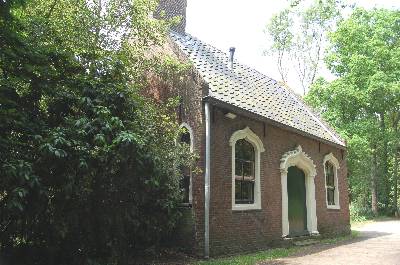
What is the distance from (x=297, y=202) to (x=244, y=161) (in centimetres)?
404

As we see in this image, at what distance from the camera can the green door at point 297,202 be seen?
14.7 meters

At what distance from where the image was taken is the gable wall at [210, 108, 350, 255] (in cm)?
1091

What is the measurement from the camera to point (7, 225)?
7.50 m

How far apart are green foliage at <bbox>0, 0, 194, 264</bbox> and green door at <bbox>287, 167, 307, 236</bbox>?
6190 millimetres

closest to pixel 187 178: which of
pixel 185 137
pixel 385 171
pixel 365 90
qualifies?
pixel 185 137

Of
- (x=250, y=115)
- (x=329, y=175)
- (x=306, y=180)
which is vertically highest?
(x=250, y=115)

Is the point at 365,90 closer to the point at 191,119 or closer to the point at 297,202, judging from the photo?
the point at 297,202

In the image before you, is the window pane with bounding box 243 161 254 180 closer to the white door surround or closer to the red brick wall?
the red brick wall

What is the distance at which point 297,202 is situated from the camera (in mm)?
15211

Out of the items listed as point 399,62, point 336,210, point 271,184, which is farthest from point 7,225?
point 399,62

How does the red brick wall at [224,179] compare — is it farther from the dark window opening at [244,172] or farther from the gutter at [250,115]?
the dark window opening at [244,172]

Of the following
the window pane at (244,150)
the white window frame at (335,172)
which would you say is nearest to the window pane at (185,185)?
the window pane at (244,150)

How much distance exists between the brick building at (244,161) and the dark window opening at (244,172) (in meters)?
0.03

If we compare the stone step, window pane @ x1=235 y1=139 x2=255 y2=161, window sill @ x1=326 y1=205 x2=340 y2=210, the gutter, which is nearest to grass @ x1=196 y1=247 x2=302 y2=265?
the stone step
